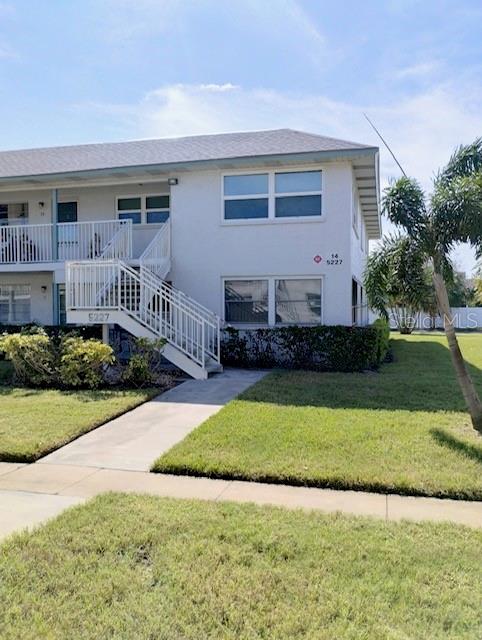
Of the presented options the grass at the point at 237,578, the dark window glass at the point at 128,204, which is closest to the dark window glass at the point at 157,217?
the dark window glass at the point at 128,204

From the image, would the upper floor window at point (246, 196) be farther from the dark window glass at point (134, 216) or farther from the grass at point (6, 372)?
the grass at point (6, 372)

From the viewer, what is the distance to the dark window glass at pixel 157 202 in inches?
629

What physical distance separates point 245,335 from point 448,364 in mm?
6174

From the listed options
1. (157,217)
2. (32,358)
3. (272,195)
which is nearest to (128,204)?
(157,217)

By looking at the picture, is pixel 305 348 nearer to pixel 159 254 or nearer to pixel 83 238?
pixel 159 254

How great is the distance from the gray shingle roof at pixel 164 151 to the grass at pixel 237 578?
35.5 ft

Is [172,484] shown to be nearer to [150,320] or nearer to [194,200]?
[150,320]

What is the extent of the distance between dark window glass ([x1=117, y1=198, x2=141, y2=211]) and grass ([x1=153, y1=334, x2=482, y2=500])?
355 inches

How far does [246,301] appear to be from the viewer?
1400 cm

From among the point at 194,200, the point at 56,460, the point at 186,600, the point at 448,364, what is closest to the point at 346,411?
the point at 56,460

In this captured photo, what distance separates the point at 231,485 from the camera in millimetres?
5020

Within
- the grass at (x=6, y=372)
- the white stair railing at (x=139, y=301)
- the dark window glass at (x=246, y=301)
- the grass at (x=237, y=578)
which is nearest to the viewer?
the grass at (x=237, y=578)

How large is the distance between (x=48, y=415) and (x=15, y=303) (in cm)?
1101

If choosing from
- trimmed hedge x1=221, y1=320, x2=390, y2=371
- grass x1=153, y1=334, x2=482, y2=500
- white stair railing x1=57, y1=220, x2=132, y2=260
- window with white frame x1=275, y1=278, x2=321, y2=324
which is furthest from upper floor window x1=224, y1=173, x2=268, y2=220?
grass x1=153, y1=334, x2=482, y2=500
